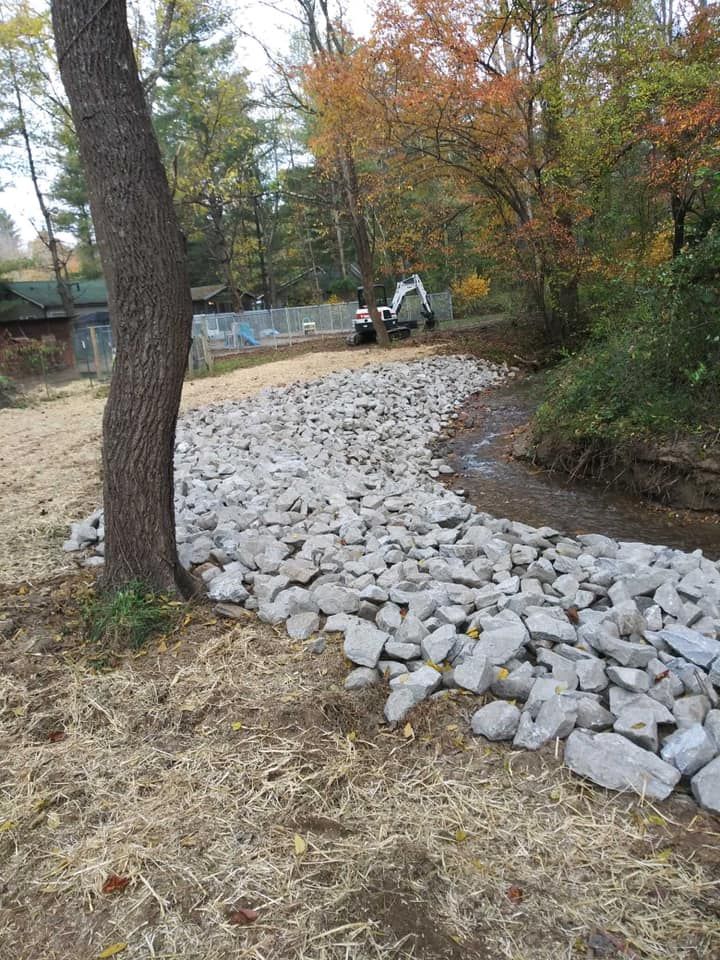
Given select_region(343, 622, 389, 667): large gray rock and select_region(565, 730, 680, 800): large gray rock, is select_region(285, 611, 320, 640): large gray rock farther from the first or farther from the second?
select_region(565, 730, 680, 800): large gray rock

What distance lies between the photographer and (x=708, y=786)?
203 centimetres

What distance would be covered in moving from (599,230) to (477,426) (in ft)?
18.0

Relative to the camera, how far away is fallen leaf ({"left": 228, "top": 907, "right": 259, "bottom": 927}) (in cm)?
168

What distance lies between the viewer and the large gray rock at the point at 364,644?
282cm

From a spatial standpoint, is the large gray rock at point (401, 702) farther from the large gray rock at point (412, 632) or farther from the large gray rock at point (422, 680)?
the large gray rock at point (412, 632)

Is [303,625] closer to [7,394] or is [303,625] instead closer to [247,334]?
[7,394]

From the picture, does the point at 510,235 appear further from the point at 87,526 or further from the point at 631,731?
the point at 631,731

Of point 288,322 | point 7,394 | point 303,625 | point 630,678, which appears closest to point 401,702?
point 303,625

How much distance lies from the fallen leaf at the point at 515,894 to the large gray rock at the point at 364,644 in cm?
116

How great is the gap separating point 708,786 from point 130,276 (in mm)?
3078

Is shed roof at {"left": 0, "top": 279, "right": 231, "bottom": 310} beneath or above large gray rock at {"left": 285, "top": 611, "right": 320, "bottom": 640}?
above

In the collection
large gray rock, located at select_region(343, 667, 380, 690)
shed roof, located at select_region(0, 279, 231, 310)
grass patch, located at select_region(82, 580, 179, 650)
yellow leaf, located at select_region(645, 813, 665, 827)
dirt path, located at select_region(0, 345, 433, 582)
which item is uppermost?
shed roof, located at select_region(0, 279, 231, 310)

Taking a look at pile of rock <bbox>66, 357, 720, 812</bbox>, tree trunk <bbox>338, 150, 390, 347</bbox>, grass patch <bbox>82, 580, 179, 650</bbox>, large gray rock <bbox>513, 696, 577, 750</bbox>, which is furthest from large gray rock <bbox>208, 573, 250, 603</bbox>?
tree trunk <bbox>338, 150, 390, 347</bbox>

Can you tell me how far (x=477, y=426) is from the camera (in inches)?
392
